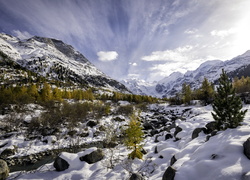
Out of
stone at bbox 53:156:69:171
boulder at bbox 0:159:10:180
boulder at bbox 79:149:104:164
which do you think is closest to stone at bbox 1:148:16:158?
boulder at bbox 0:159:10:180

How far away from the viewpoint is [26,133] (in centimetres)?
2952

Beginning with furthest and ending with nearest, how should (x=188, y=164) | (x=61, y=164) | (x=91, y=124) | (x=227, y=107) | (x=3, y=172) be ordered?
(x=91, y=124) → (x=61, y=164) → (x=227, y=107) → (x=3, y=172) → (x=188, y=164)

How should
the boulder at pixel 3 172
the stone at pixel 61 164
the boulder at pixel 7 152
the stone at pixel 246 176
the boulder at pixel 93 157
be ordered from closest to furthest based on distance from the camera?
1. the stone at pixel 246 176
2. the boulder at pixel 3 172
3. the stone at pixel 61 164
4. the boulder at pixel 93 157
5. the boulder at pixel 7 152

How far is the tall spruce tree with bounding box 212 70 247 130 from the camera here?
11.7 metres

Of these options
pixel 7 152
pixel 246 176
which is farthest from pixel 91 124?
pixel 246 176

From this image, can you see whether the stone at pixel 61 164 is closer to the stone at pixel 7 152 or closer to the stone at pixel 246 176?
the stone at pixel 246 176

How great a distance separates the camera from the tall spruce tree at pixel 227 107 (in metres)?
11.7

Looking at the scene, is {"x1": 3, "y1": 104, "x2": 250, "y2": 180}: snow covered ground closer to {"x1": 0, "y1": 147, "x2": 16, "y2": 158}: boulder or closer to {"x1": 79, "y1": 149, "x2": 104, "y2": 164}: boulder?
{"x1": 79, "y1": 149, "x2": 104, "y2": 164}: boulder

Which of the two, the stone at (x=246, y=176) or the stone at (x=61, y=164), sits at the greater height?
the stone at (x=246, y=176)

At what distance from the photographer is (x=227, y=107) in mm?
12297

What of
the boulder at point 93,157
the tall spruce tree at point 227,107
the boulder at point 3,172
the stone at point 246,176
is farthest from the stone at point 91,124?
the stone at point 246,176

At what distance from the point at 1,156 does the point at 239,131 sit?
30.8 metres

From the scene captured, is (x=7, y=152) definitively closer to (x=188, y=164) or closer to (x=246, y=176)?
(x=188, y=164)

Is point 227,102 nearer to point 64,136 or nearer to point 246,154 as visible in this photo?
point 246,154
